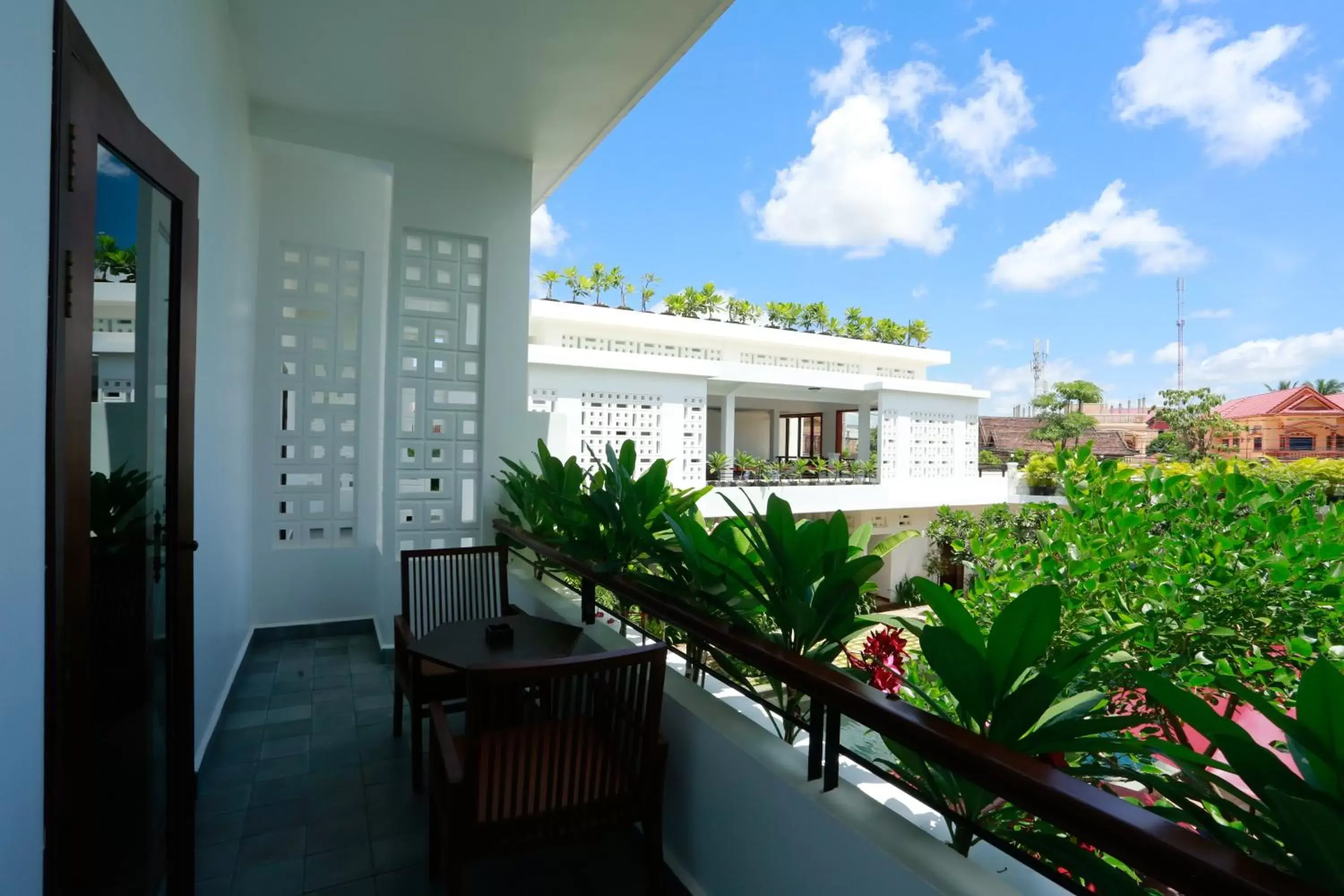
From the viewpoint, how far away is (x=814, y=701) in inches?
55.4

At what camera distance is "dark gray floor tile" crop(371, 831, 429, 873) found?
2010 mm

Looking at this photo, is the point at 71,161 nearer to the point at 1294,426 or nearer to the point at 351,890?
the point at 351,890

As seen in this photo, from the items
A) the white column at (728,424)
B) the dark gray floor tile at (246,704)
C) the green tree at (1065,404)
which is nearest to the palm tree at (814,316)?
the white column at (728,424)

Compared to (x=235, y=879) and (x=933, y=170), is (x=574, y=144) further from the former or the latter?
(x=933, y=170)

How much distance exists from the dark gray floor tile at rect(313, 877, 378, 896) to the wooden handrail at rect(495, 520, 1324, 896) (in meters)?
1.32

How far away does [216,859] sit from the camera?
2.02 m

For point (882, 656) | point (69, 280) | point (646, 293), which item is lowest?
point (882, 656)

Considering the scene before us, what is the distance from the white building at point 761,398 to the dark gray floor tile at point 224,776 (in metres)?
6.72

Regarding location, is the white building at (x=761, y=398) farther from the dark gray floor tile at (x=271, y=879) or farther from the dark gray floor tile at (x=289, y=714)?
the dark gray floor tile at (x=271, y=879)

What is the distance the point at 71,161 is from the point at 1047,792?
1864 millimetres

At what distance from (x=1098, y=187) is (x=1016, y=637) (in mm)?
67603

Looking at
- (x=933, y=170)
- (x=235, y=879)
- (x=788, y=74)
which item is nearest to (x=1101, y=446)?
(x=788, y=74)

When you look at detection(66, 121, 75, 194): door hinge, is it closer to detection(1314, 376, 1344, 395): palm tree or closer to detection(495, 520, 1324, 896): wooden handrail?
detection(495, 520, 1324, 896): wooden handrail

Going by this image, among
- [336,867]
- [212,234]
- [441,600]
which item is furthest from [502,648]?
[212,234]
